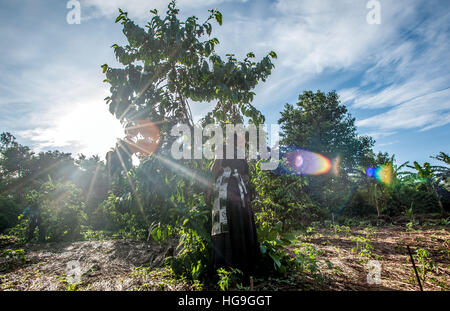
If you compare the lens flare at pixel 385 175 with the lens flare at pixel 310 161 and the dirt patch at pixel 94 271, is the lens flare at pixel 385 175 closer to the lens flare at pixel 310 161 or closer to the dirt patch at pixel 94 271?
the lens flare at pixel 310 161

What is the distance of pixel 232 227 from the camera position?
2.51m

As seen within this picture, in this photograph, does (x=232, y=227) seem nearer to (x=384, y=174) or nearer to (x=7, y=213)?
(x=7, y=213)

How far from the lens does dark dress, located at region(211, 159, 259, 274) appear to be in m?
2.39

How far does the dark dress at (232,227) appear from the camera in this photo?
239cm

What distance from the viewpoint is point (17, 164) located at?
33875 millimetres

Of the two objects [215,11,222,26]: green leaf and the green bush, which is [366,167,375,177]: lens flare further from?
the green bush

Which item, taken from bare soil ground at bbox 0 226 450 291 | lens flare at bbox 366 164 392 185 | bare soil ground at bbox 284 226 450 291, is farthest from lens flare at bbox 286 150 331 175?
bare soil ground at bbox 284 226 450 291

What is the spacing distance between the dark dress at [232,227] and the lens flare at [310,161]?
54.8 ft

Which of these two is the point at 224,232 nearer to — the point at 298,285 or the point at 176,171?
the point at 298,285

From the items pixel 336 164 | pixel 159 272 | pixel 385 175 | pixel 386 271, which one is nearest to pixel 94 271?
pixel 159 272

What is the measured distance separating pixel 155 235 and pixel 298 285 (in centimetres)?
213
